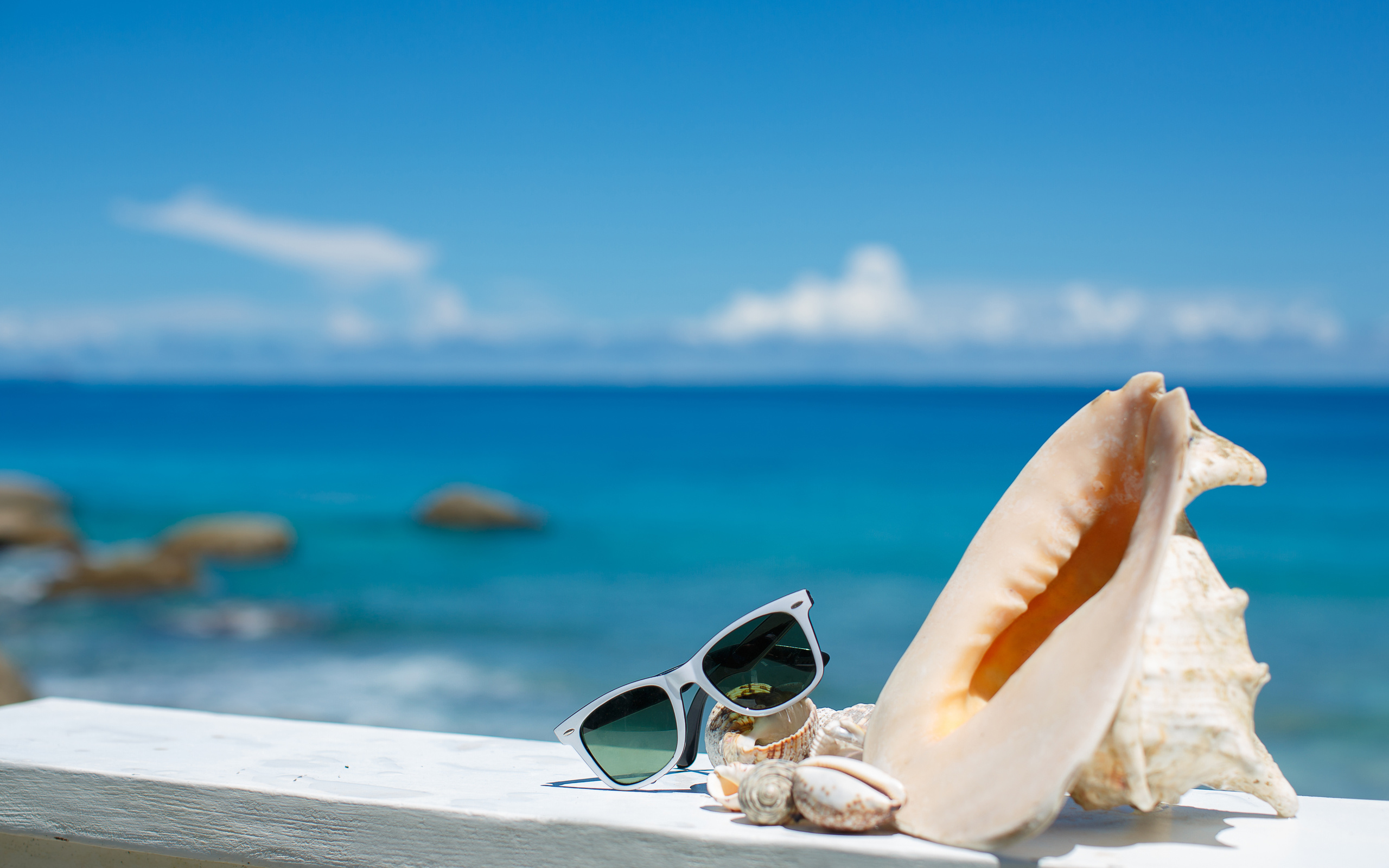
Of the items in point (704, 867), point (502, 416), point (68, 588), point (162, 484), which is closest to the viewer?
point (704, 867)

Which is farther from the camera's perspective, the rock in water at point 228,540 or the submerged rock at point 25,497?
the submerged rock at point 25,497

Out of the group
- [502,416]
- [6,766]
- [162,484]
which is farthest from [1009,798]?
[502,416]

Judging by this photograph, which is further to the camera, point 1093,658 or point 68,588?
point 68,588

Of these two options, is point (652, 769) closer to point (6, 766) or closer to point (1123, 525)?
point (1123, 525)

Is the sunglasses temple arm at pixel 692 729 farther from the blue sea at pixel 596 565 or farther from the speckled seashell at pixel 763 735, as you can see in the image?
the blue sea at pixel 596 565

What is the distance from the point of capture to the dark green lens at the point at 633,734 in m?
1.66

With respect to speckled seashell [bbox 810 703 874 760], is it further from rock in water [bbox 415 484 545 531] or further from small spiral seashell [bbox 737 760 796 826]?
rock in water [bbox 415 484 545 531]

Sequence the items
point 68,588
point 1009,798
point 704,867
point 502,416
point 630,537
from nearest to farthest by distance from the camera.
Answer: point 1009,798 < point 704,867 < point 68,588 < point 630,537 < point 502,416

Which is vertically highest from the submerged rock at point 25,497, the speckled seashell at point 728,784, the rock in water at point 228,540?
the submerged rock at point 25,497

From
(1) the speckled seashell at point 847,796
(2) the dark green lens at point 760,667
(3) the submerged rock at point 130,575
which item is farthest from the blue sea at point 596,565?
(1) the speckled seashell at point 847,796

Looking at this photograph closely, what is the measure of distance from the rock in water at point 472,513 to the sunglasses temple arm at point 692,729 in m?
18.3

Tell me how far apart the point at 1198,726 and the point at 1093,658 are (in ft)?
0.50

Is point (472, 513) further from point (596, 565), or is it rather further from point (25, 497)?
point (25, 497)

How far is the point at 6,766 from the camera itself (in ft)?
5.48
